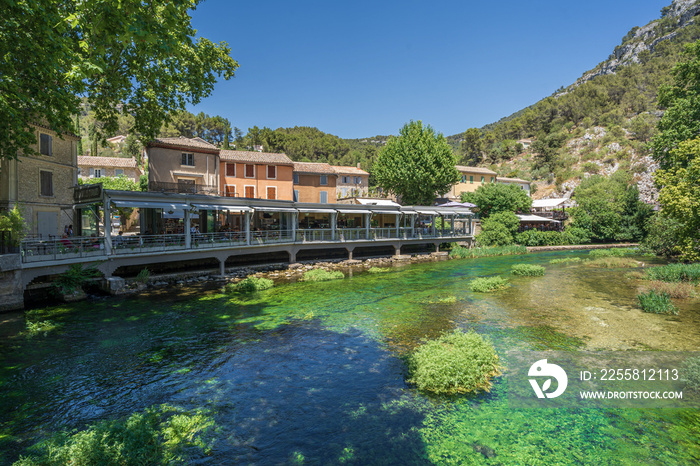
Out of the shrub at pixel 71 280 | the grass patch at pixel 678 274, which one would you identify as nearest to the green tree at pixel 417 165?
the grass patch at pixel 678 274

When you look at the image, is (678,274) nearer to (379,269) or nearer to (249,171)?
(379,269)

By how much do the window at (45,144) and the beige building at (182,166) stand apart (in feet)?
19.5

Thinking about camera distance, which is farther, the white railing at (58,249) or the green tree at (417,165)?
the green tree at (417,165)

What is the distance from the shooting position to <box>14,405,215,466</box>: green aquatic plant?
5.50m

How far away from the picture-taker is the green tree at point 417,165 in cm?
4116

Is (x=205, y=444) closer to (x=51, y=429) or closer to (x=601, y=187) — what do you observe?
(x=51, y=429)

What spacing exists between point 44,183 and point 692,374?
105ft

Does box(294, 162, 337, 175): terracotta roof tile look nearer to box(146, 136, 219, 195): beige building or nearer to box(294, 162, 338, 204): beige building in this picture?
box(294, 162, 338, 204): beige building

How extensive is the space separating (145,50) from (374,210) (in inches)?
911

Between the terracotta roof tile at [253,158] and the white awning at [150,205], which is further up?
the terracotta roof tile at [253,158]

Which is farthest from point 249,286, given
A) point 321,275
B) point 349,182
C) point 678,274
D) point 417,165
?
point 349,182

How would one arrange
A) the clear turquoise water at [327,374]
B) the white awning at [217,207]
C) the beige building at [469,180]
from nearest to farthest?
the clear turquoise water at [327,374] → the white awning at [217,207] → the beige building at [469,180]

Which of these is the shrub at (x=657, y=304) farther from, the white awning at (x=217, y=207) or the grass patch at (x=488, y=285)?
the white awning at (x=217, y=207)

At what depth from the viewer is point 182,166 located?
96.2ft
